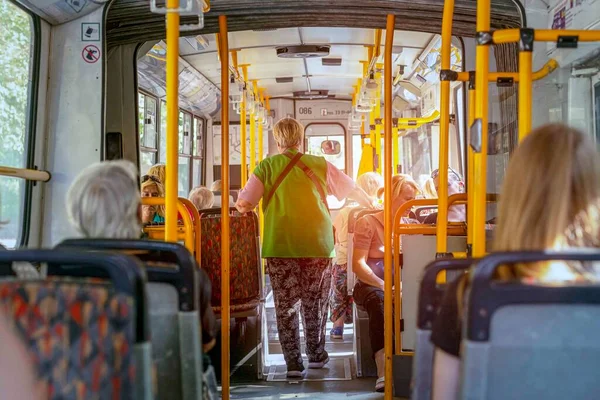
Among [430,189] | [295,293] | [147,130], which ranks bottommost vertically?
[295,293]

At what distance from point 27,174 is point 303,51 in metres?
3.73

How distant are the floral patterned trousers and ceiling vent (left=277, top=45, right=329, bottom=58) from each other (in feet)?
9.06

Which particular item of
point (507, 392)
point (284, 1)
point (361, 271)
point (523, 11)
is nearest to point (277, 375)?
point (361, 271)

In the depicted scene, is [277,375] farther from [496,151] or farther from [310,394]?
[496,151]

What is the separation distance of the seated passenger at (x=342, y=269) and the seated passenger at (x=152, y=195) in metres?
1.84

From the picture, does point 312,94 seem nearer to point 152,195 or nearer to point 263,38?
point 263,38

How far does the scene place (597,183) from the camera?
70.3 inches

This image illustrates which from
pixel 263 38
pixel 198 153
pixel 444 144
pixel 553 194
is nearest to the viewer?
pixel 553 194

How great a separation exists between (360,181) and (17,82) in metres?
3.45

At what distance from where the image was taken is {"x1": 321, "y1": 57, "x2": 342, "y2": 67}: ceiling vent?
301 inches

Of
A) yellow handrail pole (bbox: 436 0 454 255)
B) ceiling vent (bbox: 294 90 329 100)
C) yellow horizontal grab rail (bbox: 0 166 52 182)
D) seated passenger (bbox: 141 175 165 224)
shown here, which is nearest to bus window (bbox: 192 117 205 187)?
ceiling vent (bbox: 294 90 329 100)

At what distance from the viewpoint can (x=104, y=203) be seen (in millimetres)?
2145

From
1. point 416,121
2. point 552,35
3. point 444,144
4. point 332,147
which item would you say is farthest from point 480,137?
point 332,147

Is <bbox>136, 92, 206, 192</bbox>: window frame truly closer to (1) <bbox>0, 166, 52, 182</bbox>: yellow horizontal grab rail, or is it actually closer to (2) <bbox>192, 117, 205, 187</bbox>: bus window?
(2) <bbox>192, 117, 205, 187</bbox>: bus window
